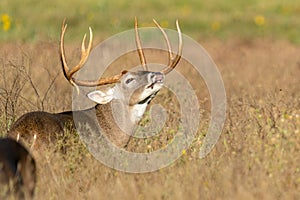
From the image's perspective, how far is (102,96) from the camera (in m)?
9.20

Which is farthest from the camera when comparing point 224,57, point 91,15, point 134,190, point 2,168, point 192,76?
point 91,15

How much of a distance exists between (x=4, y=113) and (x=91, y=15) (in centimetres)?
1684

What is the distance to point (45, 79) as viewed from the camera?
13461 mm

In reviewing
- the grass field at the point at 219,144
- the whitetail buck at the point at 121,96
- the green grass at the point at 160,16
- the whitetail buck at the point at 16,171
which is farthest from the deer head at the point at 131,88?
the green grass at the point at 160,16

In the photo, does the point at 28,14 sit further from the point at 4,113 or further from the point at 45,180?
the point at 45,180

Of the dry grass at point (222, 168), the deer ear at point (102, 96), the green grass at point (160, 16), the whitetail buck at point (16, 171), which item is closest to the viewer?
the whitetail buck at point (16, 171)

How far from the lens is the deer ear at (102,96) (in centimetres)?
912

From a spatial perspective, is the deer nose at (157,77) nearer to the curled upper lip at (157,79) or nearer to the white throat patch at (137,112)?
the curled upper lip at (157,79)

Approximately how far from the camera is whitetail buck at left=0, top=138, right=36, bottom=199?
6006 millimetres

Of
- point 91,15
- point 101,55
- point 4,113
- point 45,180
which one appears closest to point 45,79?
point 101,55

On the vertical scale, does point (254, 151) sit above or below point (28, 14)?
below

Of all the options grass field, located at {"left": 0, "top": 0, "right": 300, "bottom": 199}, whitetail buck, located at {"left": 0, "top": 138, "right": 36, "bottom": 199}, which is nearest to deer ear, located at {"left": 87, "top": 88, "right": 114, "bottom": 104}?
grass field, located at {"left": 0, "top": 0, "right": 300, "bottom": 199}

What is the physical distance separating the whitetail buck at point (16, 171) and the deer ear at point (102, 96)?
112 inches

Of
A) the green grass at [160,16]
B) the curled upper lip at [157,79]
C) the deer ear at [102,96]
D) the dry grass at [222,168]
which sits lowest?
the dry grass at [222,168]
